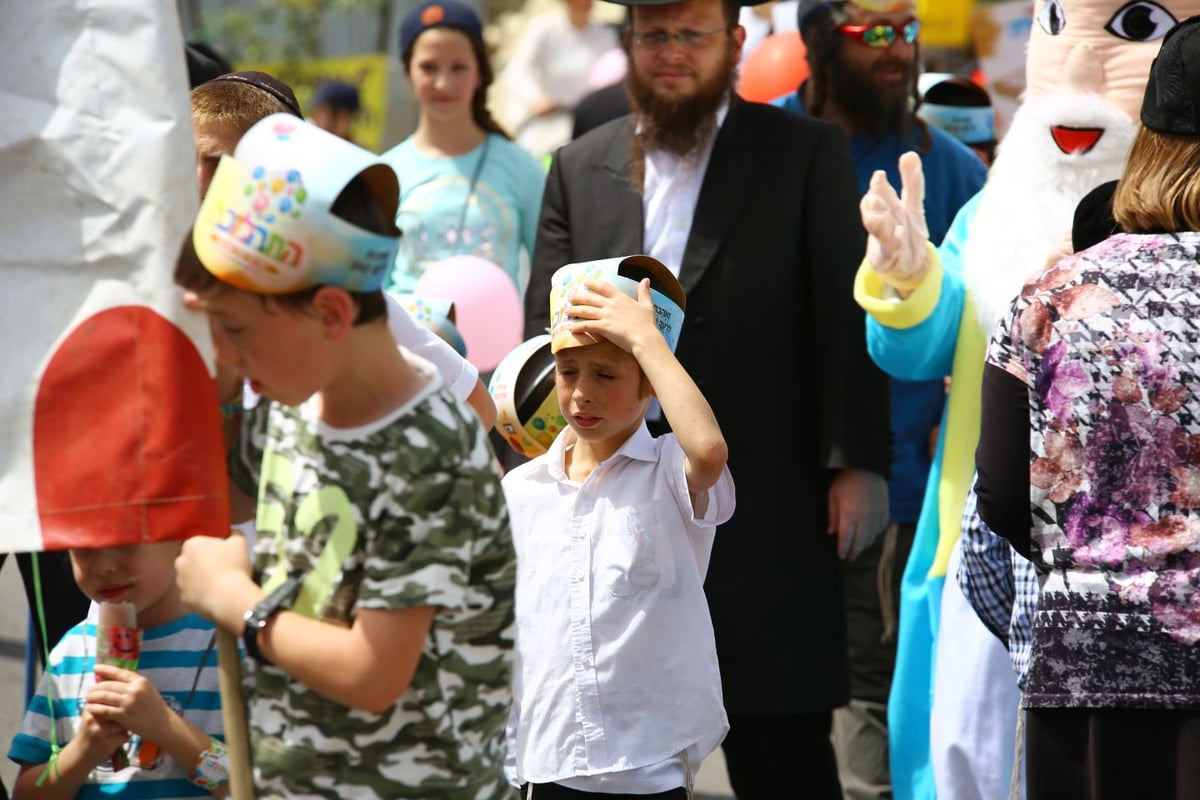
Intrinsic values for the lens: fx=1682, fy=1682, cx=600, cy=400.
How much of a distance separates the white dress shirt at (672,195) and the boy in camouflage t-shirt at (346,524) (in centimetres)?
225

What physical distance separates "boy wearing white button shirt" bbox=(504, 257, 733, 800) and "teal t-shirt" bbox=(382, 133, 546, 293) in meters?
2.79

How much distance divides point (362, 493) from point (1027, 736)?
56.2 inches

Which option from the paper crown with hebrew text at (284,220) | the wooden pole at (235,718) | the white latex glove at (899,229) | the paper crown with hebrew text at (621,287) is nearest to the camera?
the paper crown with hebrew text at (284,220)

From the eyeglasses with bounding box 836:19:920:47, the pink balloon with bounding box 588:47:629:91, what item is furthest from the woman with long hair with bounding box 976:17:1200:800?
the pink balloon with bounding box 588:47:629:91

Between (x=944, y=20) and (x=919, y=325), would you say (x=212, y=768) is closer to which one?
(x=919, y=325)

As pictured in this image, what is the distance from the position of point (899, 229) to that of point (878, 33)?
6.16 feet

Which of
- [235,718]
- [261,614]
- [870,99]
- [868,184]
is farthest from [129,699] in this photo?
[870,99]

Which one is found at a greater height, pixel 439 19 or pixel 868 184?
pixel 439 19

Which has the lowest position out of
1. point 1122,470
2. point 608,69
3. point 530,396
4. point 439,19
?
point 1122,470

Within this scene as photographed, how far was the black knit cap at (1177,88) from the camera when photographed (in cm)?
290

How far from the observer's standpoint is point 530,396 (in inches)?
151

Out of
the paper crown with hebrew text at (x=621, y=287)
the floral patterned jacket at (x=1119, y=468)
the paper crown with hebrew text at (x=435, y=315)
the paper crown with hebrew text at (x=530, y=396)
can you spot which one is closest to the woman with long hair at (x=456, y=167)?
the paper crown with hebrew text at (x=435, y=315)

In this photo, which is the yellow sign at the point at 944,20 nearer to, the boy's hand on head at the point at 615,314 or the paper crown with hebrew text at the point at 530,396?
the paper crown with hebrew text at the point at 530,396

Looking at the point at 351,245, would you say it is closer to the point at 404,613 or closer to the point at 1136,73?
the point at 404,613
